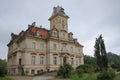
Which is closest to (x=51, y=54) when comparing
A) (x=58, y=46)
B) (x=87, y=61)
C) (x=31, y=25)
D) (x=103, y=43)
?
(x=58, y=46)

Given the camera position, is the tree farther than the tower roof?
No

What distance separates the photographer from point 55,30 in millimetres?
40000

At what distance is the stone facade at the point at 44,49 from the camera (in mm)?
34344

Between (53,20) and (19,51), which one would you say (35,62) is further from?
(53,20)

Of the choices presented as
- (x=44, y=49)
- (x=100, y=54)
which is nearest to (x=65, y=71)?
(x=100, y=54)

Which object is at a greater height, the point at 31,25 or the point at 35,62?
the point at 31,25

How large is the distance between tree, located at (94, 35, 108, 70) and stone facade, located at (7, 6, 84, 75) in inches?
430

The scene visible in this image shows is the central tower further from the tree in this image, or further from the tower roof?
the tree

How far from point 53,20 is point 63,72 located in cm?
2600

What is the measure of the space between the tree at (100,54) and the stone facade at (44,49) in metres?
10.9

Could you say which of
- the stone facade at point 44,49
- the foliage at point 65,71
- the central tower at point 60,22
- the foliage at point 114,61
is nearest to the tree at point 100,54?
the foliage at point 114,61

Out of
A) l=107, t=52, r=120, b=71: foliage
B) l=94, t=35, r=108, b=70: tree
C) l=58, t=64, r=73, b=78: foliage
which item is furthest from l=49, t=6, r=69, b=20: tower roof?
l=58, t=64, r=73, b=78: foliage

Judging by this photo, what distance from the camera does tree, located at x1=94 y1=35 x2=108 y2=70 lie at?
28.1m

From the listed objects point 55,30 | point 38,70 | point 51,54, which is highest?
point 55,30
